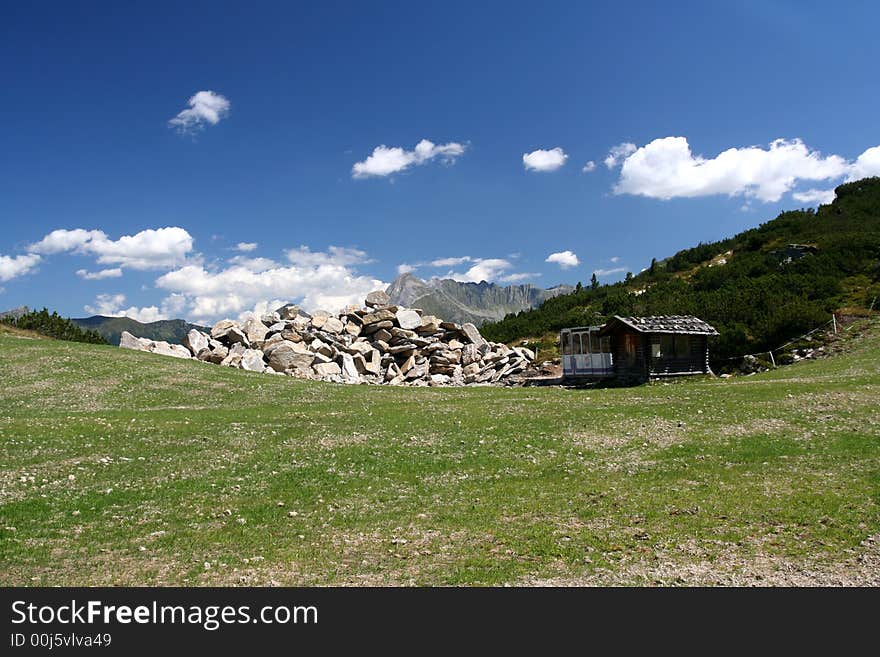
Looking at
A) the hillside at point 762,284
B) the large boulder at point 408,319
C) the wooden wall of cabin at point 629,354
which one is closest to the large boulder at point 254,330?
the large boulder at point 408,319

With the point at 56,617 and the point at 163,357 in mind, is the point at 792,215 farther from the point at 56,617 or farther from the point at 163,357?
the point at 56,617

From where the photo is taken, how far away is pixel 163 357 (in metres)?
53.2

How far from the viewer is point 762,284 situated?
254 ft

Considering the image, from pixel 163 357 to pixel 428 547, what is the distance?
47706 mm

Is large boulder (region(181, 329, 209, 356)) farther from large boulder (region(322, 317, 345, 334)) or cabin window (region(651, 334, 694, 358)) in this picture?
cabin window (region(651, 334, 694, 358))

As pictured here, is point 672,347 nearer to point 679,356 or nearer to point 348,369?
point 679,356

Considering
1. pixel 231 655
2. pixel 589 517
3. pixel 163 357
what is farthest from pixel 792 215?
pixel 231 655

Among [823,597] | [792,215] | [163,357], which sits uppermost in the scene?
[792,215]

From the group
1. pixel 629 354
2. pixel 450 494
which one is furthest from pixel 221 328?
pixel 450 494

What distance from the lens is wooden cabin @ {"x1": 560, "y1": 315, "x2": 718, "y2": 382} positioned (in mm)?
55906

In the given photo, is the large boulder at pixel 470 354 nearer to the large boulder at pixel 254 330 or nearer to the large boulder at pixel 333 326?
the large boulder at pixel 333 326

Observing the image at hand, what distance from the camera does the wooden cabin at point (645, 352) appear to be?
55.9 m

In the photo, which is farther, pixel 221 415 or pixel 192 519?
pixel 221 415

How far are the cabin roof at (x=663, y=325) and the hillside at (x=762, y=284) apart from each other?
30.3 feet
